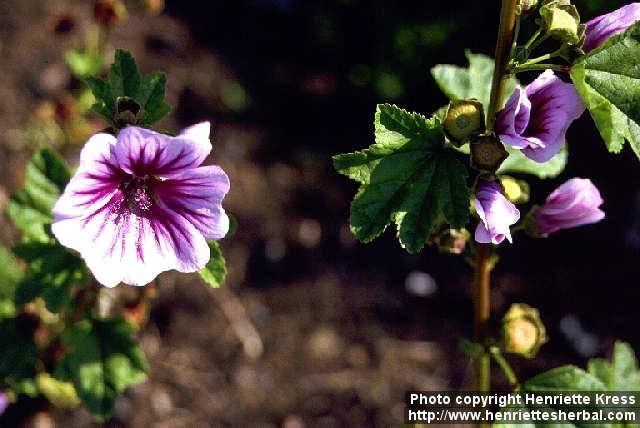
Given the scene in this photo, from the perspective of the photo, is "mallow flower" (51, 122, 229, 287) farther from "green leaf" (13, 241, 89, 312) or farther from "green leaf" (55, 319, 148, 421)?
"green leaf" (55, 319, 148, 421)

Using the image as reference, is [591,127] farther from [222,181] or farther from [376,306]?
[222,181]

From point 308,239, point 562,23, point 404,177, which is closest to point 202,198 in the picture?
point 404,177

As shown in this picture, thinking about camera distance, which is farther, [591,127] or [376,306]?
[591,127]

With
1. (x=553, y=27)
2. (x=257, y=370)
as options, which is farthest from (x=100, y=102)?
(x=257, y=370)

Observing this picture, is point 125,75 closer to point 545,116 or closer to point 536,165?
point 545,116

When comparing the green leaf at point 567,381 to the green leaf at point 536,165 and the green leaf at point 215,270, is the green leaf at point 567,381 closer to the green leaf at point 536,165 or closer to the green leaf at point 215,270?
the green leaf at point 536,165

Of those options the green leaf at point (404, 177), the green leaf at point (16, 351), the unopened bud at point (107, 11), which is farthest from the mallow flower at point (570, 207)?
the unopened bud at point (107, 11)

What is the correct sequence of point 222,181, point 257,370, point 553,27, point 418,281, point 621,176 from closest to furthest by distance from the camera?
point 553,27 < point 222,181 < point 257,370 < point 418,281 < point 621,176
